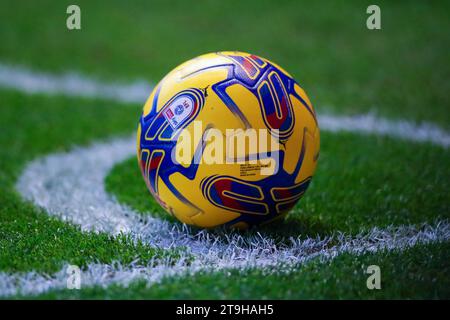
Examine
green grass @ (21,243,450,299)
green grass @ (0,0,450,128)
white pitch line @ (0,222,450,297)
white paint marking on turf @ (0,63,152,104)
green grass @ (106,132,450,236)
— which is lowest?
green grass @ (21,243,450,299)

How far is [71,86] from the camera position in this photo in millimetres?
7926

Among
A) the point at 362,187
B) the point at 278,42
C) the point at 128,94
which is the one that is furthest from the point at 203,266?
the point at 278,42

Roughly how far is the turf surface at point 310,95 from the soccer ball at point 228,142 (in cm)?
37

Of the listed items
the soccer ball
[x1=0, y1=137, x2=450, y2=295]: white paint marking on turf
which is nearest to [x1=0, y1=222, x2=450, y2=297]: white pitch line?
[x1=0, y1=137, x2=450, y2=295]: white paint marking on turf

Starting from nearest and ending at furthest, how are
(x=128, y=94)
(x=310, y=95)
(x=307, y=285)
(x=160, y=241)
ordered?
1. (x=307, y=285)
2. (x=160, y=241)
3. (x=310, y=95)
4. (x=128, y=94)

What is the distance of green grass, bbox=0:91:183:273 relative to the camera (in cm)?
371

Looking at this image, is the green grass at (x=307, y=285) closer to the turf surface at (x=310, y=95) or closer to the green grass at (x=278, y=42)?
the turf surface at (x=310, y=95)

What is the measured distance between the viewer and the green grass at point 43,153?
3.71 m

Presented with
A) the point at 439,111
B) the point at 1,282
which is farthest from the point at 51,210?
the point at 439,111

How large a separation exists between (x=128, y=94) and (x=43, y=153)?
188 cm

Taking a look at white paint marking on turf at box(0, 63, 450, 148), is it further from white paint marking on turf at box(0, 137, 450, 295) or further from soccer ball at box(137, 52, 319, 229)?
soccer ball at box(137, 52, 319, 229)

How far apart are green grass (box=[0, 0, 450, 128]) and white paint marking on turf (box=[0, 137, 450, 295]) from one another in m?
2.97

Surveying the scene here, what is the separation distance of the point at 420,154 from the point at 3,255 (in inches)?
140

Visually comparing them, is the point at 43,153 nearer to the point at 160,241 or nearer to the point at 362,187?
the point at 160,241
